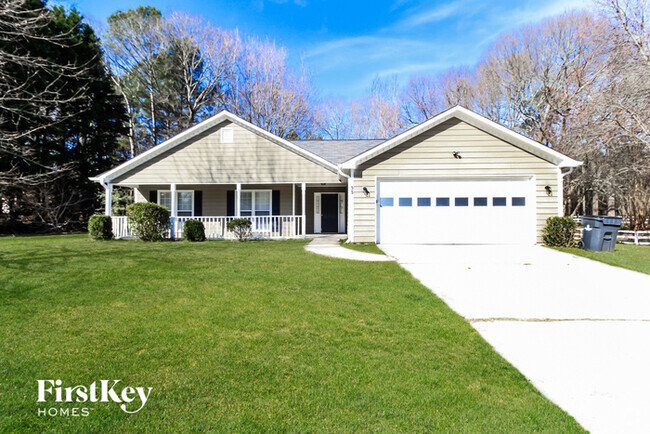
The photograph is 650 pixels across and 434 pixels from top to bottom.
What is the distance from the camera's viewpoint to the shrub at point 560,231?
11.0 metres

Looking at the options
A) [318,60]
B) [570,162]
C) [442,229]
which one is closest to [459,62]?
[318,60]

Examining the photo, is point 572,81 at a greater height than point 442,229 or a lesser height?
greater

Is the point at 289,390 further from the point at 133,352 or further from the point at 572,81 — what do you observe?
the point at 572,81

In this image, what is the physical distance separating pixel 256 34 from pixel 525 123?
794 inches

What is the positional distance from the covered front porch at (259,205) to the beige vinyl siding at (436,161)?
3727mm

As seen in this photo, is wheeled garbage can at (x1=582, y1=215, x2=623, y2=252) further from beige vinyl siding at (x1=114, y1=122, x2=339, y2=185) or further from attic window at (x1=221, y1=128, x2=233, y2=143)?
attic window at (x1=221, y1=128, x2=233, y2=143)

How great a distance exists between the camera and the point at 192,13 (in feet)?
81.8

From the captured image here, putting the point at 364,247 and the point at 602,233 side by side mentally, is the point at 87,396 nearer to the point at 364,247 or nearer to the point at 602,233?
the point at 364,247

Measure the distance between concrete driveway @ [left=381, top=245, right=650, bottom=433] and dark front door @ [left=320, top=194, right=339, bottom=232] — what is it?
8569 millimetres

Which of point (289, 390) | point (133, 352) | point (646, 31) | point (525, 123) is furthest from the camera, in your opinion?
point (525, 123)

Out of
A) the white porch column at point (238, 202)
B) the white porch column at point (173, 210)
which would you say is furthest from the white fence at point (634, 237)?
the white porch column at point (173, 210)

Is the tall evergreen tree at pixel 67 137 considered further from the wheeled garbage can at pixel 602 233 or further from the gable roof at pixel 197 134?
the wheeled garbage can at pixel 602 233

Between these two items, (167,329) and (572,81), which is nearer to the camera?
(167,329)

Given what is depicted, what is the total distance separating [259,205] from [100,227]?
6241 millimetres
